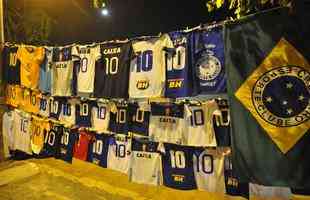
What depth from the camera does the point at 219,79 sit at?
4.50 metres

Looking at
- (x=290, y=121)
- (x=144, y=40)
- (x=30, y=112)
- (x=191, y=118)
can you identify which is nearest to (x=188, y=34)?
(x=144, y=40)

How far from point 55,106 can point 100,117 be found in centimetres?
134

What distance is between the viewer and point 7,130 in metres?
7.81

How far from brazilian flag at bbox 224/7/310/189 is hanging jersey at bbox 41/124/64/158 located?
12.8 ft

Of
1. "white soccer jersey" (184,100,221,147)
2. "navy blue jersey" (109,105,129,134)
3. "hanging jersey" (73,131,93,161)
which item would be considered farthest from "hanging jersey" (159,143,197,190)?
"hanging jersey" (73,131,93,161)

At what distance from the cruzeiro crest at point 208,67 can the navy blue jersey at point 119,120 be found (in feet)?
5.28

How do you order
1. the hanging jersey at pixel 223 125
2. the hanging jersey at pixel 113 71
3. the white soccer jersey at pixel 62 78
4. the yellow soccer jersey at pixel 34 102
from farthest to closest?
the yellow soccer jersey at pixel 34 102
the white soccer jersey at pixel 62 78
the hanging jersey at pixel 113 71
the hanging jersey at pixel 223 125

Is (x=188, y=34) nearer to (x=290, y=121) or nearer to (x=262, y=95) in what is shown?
(x=262, y=95)

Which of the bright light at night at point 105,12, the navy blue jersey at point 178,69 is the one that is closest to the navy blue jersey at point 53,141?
the navy blue jersey at point 178,69

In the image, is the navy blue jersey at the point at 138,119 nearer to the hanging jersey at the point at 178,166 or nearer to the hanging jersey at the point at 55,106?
the hanging jersey at the point at 178,166

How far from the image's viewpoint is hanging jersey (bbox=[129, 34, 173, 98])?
16.5 ft

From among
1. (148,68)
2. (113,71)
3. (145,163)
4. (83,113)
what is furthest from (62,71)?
(145,163)

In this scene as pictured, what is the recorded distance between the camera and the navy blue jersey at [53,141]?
6.77 metres

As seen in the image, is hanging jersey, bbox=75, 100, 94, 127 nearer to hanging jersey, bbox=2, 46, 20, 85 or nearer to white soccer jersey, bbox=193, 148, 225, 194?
hanging jersey, bbox=2, 46, 20, 85
